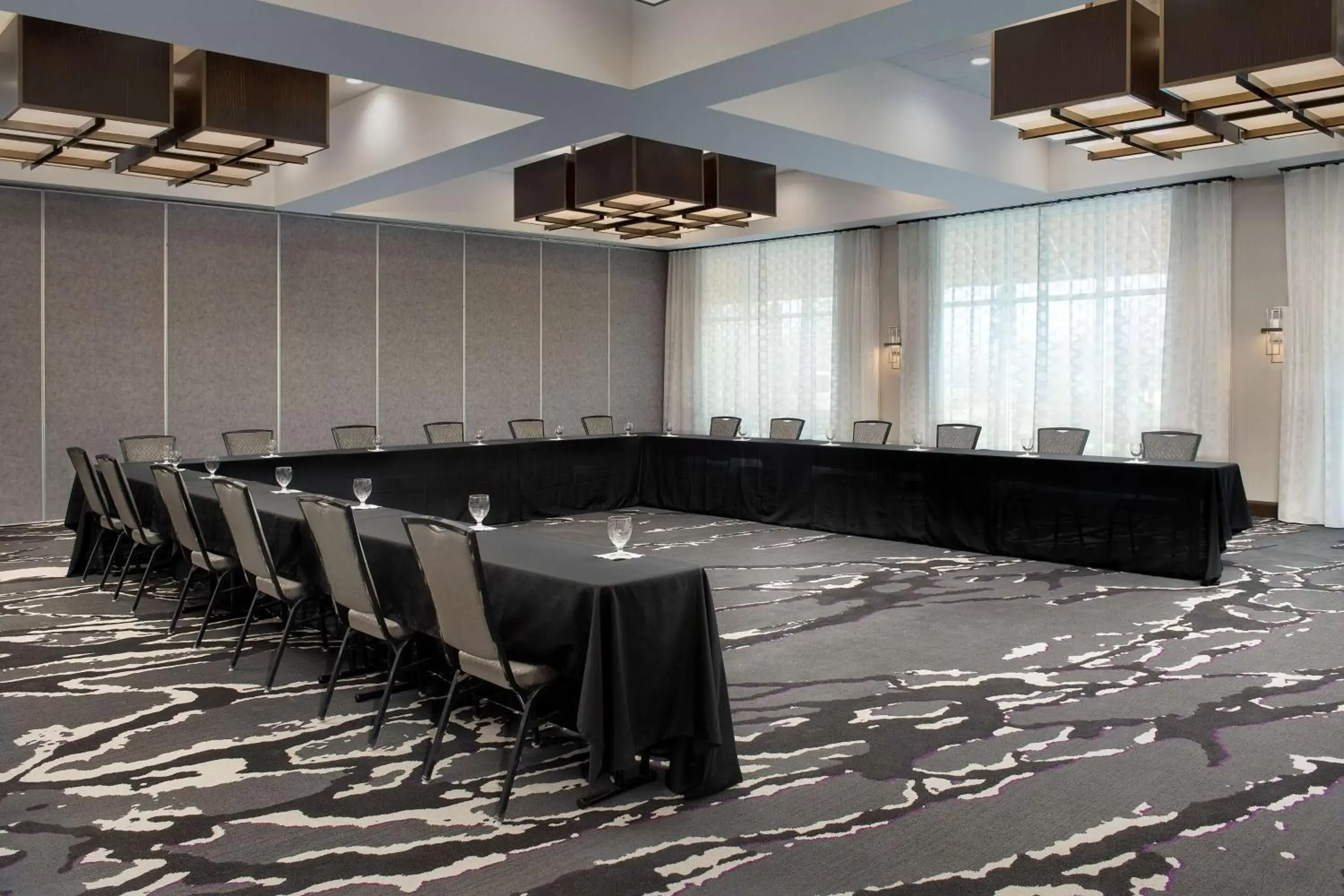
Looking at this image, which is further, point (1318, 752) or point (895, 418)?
point (895, 418)

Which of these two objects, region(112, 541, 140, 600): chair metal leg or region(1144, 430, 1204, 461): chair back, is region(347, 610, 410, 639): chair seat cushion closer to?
region(112, 541, 140, 600): chair metal leg

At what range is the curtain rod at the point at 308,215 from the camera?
9.95 meters

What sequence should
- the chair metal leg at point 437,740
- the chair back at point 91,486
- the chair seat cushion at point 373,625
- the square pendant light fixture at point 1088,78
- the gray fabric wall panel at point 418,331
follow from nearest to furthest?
the chair metal leg at point 437,740
the chair seat cushion at point 373,625
the square pendant light fixture at point 1088,78
the chair back at point 91,486
the gray fabric wall panel at point 418,331

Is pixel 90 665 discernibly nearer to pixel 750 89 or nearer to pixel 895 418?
pixel 750 89

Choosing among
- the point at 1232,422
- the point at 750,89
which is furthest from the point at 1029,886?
the point at 1232,422

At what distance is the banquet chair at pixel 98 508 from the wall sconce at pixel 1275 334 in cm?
988

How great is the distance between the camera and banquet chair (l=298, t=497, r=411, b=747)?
13.2 ft

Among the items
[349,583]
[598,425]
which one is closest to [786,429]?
[598,425]

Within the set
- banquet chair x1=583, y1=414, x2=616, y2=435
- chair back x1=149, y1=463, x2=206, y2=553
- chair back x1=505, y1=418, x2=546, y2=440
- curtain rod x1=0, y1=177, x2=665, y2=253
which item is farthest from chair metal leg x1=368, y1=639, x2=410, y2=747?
curtain rod x1=0, y1=177, x2=665, y2=253

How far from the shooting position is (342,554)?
4141mm

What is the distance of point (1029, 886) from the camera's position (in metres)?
2.90

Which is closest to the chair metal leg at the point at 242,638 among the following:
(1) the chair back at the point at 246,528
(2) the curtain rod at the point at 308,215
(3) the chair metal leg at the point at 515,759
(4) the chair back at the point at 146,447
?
(1) the chair back at the point at 246,528

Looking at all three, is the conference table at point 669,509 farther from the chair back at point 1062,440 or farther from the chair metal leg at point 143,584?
the chair back at point 1062,440

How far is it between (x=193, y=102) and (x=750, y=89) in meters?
3.56
